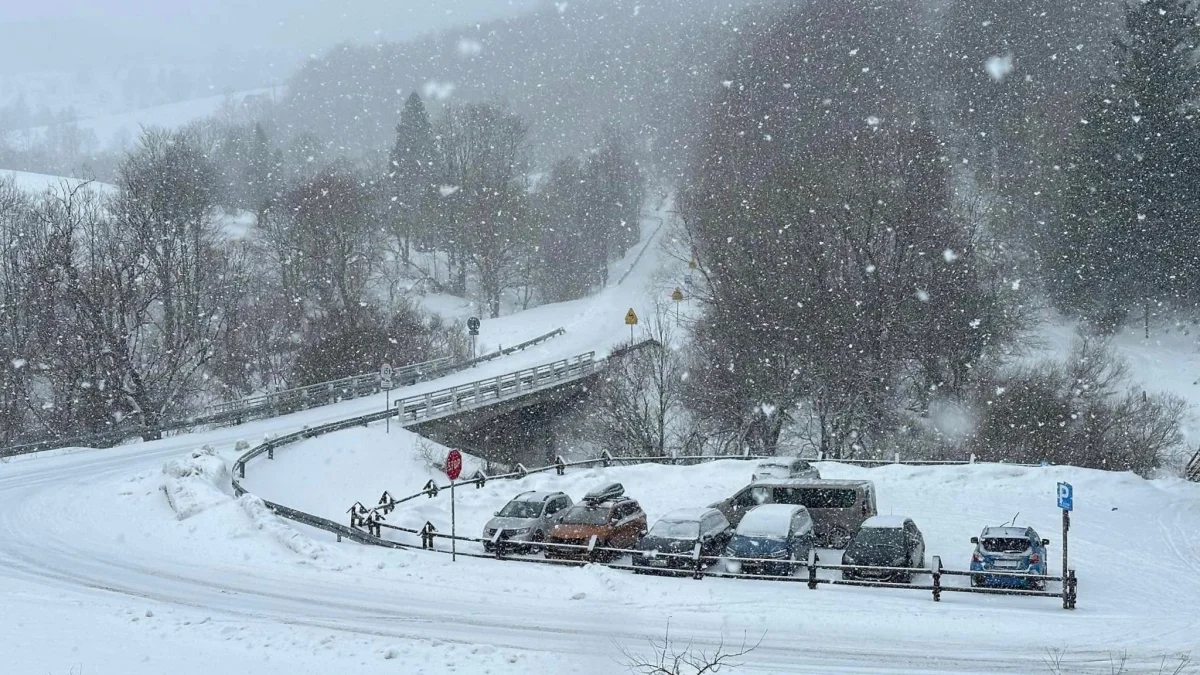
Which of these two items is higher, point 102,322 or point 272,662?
point 102,322

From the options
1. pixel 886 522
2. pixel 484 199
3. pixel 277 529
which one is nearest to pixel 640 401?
pixel 886 522

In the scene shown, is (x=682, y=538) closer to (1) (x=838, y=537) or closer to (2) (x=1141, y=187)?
(1) (x=838, y=537)

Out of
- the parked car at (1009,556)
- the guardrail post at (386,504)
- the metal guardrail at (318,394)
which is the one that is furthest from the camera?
the metal guardrail at (318,394)

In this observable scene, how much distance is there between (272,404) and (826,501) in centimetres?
2739

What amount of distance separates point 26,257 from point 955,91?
2604 inches

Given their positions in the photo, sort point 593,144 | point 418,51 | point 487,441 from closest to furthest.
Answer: point 487,441, point 593,144, point 418,51

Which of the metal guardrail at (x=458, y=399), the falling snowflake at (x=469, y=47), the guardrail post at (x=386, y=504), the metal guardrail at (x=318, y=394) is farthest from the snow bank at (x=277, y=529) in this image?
the falling snowflake at (x=469, y=47)

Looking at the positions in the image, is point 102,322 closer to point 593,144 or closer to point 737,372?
point 737,372

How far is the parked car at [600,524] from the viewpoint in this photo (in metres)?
22.9

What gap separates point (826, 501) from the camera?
2422 cm

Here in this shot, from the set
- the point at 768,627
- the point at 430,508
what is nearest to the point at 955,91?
the point at 430,508

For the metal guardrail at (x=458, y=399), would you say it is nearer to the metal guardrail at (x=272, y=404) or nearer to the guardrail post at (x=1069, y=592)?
the metal guardrail at (x=272, y=404)

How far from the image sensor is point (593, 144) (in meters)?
139

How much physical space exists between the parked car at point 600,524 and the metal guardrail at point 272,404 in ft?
68.1
